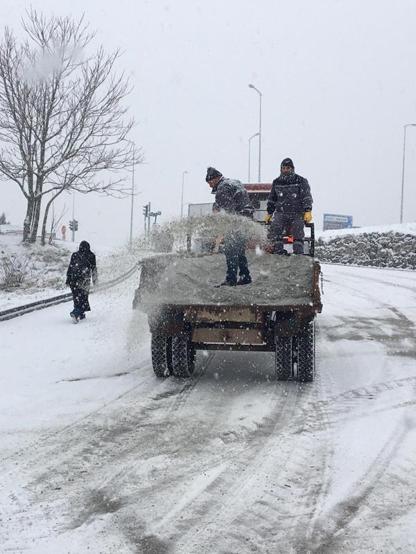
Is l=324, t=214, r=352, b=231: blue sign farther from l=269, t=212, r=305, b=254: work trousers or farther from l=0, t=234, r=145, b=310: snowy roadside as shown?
l=269, t=212, r=305, b=254: work trousers

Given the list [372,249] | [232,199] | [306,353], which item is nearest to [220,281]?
[232,199]

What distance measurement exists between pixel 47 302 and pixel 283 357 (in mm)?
8473

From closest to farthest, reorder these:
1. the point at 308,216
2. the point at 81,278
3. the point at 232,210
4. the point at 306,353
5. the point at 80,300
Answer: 1. the point at 306,353
2. the point at 232,210
3. the point at 308,216
4. the point at 80,300
5. the point at 81,278

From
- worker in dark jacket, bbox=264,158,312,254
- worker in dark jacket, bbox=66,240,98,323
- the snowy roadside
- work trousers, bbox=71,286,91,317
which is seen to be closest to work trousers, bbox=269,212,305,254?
worker in dark jacket, bbox=264,158,312,254

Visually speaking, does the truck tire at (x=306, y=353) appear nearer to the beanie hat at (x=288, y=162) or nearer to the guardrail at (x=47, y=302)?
the guardrail at (x=47, y=302)

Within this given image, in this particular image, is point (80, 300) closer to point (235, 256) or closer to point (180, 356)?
point (180, 356)

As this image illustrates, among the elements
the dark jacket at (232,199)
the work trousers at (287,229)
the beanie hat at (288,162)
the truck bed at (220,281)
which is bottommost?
the truck bed at (220,281)

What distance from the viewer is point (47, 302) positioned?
13648mm

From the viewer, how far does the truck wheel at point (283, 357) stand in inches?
253

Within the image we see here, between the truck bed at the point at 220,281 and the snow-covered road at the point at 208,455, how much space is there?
0.95 meters

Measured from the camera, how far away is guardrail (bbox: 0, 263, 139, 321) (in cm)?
852

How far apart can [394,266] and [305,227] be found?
73.8 ft

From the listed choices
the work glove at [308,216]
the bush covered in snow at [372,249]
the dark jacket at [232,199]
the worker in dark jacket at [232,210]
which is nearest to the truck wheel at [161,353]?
the worker in dark jacket at [232,210]

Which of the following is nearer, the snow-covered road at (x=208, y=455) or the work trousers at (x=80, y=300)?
the snow-covered road at (x=208, y=455)
